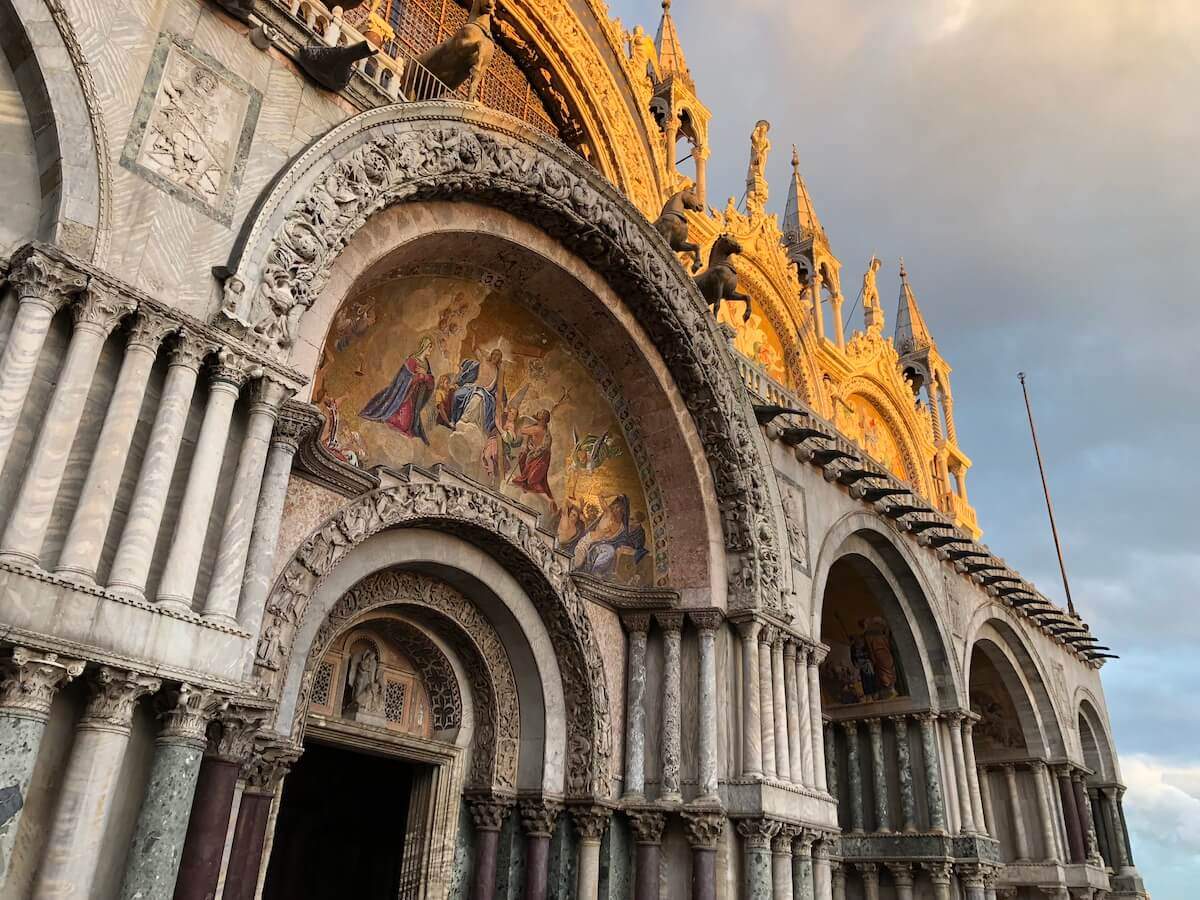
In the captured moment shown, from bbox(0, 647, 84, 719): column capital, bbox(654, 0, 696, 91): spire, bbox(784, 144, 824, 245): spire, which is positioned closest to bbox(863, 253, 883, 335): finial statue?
bbox(784, 144, 824, 245): spire

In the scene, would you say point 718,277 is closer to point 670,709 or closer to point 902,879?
point 670,709

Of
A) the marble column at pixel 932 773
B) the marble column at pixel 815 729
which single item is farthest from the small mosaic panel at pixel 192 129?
the marble column at pixel 932 773

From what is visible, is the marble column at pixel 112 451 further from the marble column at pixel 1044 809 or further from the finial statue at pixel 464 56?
the marble column at pixel 1044 809

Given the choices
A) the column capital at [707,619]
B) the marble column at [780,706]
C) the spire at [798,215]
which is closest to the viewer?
the marble column at [780,706]

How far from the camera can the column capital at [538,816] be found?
30.0ft

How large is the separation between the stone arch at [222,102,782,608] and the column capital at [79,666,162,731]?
238cm

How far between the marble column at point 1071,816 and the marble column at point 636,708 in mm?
12300

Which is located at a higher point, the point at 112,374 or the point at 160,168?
the point at 160,168

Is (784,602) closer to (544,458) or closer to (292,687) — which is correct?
(544,458)

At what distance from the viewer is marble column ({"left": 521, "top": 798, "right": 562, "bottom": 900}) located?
8984 mm

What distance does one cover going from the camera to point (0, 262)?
17.6 ft

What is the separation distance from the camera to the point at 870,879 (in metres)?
14.1

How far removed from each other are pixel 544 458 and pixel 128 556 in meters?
5.64

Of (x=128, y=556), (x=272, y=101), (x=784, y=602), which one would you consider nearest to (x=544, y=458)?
(x=784, y=602)
